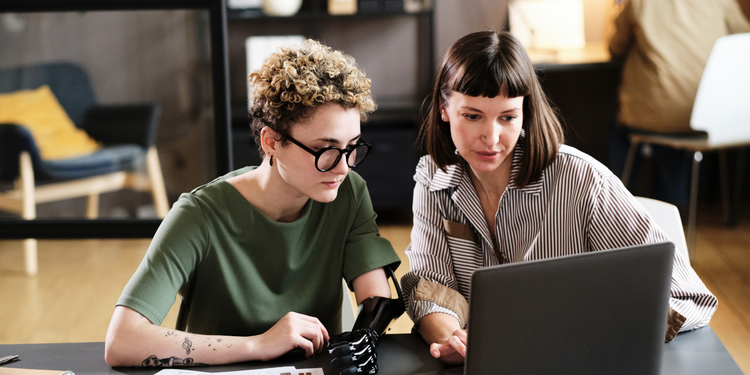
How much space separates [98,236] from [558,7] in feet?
8.64

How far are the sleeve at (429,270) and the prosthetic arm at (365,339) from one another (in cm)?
5

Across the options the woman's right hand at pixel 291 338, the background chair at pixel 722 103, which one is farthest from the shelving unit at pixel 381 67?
the woman's right hand at pixel 291 338

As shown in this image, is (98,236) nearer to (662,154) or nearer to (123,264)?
(123,264)

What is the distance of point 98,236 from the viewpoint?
197cm

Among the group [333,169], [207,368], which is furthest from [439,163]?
[207,368]

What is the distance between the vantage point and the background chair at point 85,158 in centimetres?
227

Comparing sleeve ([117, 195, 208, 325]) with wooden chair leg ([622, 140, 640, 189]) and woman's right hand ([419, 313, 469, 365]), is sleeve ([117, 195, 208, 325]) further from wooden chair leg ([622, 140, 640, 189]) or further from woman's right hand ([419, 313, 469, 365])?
wooden chair leg ([622, 140, 640, 189])

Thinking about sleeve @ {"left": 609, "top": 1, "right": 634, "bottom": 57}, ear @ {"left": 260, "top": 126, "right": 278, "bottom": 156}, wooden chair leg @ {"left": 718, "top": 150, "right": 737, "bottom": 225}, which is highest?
sleeve @ {"left": 609, "top": 1, "right": 634, "bottom": 57}

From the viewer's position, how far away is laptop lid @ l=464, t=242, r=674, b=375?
739 millimetres

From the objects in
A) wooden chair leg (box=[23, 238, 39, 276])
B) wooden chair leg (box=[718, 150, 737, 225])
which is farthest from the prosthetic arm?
wooden chair leg (box=[718, 150, 737, 225])

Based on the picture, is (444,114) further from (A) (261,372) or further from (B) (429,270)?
(A) (261,372)

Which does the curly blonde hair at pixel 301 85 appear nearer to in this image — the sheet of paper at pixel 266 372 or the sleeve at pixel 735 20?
the sheet of paper at pixel 266 372

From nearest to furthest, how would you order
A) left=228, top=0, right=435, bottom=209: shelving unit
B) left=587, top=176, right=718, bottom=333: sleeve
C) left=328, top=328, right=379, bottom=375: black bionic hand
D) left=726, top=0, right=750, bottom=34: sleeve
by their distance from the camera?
left=328, top=328, right=379, bottom=375: black bionic hand → left=587, top=176, right=718, bottom=333: sleeve → left=726, top=0, right=750, bottom=34: sleeve → left=228, top=0, right=435, bottom=209: shelving unit

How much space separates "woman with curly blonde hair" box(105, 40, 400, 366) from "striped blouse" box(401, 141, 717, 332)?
0.32 ft
